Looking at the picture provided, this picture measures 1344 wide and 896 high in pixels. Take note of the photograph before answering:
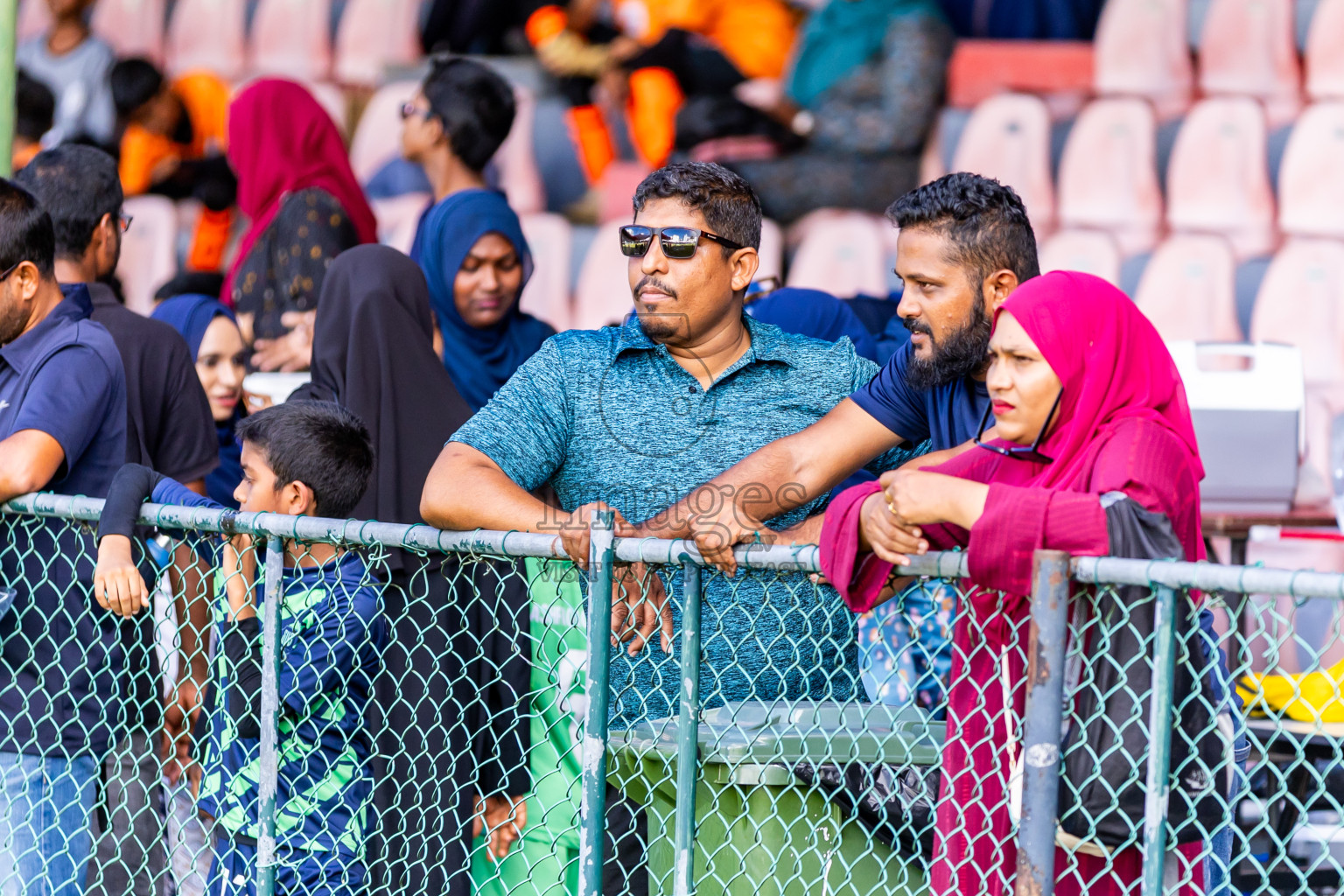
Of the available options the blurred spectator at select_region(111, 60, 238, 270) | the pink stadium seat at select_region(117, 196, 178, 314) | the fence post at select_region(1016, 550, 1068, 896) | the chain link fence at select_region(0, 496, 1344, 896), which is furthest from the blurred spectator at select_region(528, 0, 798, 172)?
the fence post at select_region(1016, 550, 1068, 896)

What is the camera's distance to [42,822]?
2770mm

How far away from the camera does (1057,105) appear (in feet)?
19.5

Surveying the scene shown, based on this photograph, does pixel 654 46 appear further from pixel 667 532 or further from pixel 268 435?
pixel 667 532

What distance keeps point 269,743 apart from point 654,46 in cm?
442

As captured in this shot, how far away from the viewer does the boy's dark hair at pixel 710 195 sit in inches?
107

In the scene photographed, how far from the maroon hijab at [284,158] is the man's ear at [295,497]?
1.64 m

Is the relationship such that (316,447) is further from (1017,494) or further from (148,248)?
(148,248)

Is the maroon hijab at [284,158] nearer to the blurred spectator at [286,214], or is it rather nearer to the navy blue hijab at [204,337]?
the blurred spectator at [286,214]

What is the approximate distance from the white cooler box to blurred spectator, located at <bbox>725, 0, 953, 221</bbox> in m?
2.17

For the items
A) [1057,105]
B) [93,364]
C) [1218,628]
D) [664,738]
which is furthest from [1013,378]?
[1057,105]

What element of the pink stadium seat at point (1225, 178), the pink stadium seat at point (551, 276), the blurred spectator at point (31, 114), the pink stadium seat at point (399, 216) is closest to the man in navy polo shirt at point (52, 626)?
the pink stadium seat at point (399, 216)

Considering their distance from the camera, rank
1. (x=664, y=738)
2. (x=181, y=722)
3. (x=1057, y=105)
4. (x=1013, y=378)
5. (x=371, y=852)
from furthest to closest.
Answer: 1. (x=1057, y=105)
2. (x=181, y=722)
3. (x=371, y=852)
4. (x=664, y=738)
5. (x=1013, y=378)

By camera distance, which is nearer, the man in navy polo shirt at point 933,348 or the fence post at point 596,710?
the fence post at point 596,710

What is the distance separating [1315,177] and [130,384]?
14.0 feet
